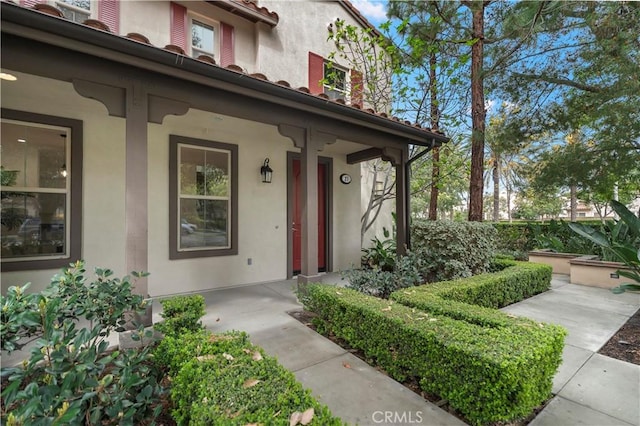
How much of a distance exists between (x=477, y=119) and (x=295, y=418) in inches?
282

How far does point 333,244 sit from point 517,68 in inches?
249

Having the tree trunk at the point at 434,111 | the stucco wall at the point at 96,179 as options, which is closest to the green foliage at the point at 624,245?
the tree trunk at the point at 434,111

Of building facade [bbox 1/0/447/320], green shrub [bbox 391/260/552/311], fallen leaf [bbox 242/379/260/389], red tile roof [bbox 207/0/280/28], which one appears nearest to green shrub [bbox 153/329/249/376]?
fallen leaf [bbox 242/379/260/389]

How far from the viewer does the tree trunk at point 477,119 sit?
6.52m

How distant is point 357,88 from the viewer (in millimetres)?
7137

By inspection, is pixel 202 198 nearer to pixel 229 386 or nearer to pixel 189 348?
pixel 189 348

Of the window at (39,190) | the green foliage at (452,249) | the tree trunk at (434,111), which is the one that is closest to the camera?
the window at (39,190)

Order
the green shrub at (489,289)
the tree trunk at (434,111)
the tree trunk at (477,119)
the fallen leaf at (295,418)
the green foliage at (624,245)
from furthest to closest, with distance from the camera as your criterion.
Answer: the tree trunk at (434,111), the tree trunk at (477,119), the green shrub at (489,289), the green foliage at (624,245), the fallen leaf at (295,418)

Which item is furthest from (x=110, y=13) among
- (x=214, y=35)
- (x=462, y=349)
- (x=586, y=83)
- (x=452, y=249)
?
(x=586, y=83)

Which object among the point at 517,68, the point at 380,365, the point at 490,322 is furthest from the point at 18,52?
the point at 517,68

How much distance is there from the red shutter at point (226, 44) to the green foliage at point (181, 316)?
16.0ft

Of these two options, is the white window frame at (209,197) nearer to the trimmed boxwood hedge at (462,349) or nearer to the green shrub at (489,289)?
the trimmed boxwood hedge at (462,349)

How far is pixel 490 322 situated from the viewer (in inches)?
96.9

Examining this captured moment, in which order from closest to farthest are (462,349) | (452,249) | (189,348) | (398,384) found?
(462,349), (189,348), (398,384), (452,249)
